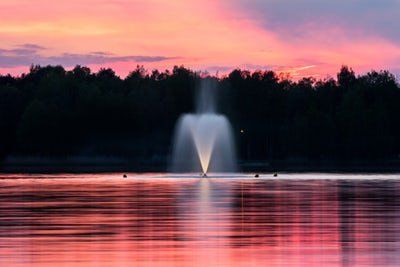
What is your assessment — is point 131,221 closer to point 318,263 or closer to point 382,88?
point 318,263

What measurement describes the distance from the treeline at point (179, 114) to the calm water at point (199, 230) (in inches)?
4485

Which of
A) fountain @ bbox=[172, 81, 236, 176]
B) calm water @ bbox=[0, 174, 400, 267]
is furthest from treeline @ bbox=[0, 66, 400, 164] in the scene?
calm water @ bbox=[0, 174, 400, 267]

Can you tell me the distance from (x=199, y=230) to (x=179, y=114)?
468 ft

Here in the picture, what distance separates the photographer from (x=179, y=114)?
175m

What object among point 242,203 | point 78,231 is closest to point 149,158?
point 242,203

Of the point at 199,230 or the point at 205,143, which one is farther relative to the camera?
the point at 205,143

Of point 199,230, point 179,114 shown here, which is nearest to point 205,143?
point 179,114

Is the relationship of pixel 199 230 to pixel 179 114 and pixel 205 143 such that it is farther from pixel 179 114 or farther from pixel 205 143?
pixel 179 114

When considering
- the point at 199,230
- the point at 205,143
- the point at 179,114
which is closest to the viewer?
the point at 199,230

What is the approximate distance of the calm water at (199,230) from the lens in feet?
82.4

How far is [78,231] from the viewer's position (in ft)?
104

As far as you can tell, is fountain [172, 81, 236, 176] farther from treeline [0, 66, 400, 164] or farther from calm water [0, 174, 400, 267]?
calm water [0, 174, 400, 267]

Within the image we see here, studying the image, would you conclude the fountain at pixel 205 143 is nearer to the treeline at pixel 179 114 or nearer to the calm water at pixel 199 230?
the treeline at pixel 179 114

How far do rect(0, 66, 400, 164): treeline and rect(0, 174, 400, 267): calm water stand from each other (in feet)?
374
